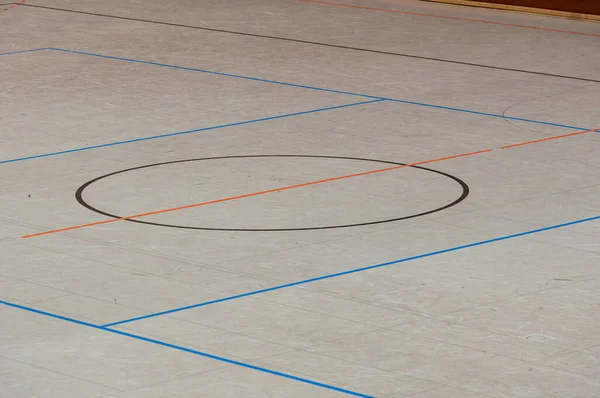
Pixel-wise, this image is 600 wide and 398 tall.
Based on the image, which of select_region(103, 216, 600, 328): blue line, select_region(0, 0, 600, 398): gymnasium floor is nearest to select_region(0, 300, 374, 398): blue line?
select_region(0, 0, 600, 398): gymnasium floor

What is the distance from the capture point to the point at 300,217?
9758 mm

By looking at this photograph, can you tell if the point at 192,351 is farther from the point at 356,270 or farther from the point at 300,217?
the point at 300,217

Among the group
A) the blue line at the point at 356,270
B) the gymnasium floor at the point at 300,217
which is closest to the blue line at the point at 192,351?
the gymnasium floor at the point at 300,217

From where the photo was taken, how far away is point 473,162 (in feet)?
37.9

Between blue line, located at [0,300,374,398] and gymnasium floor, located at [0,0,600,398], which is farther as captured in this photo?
gymnasium floor, located at [0,0,600,398]

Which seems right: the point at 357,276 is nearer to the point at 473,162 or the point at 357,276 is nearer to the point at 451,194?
the point at 451,194

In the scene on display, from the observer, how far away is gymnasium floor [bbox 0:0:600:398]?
6.94 meters

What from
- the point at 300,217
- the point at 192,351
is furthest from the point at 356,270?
the point at 192,351

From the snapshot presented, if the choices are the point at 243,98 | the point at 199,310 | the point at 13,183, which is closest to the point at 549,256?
the point at 199,310

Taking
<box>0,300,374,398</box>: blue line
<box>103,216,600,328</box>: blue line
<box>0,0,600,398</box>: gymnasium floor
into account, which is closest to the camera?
<box>0,300,374,398</box>: blue line

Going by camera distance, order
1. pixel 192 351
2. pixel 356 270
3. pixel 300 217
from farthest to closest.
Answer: pixel 300 217 → pixel 356 270 → pixel 192 351

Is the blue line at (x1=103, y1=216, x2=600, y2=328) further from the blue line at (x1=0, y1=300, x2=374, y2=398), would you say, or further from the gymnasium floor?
the blue line at (x1=0, y1=300, x2=374, y2=398)

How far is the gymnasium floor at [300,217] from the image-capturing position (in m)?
6.94

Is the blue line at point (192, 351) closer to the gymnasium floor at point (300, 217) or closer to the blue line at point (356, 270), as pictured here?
the gymnasium floor at point (300, 217)
